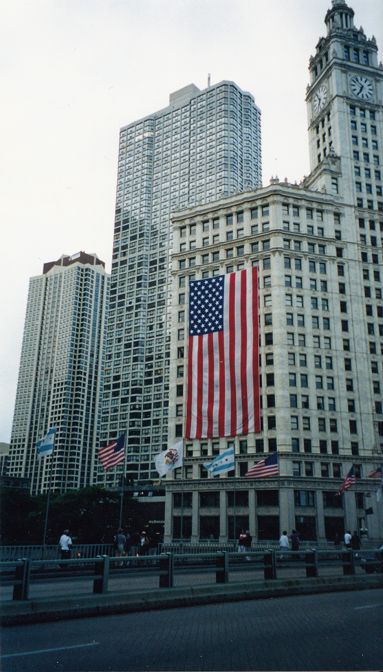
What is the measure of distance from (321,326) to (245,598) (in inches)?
2504

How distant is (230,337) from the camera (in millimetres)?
42031

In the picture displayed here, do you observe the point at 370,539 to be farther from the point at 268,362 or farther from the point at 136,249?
the point at 136,249

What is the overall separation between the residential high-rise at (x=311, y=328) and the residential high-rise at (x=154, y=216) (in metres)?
55.5

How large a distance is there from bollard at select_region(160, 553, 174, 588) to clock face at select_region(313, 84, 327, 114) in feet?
300

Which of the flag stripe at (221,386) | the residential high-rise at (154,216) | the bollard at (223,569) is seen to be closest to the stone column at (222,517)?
the flag stripe at (221,386)

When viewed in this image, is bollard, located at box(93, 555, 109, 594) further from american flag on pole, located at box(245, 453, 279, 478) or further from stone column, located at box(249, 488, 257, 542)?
stone column, located at box(249, 488, 257, 542)

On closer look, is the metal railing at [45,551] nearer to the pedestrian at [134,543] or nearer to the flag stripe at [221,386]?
the pedestrian at [134,543]

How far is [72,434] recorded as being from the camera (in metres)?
198

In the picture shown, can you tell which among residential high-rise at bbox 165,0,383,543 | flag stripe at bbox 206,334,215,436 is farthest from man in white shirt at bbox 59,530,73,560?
residential high-rise at bbox 165,0,383,543

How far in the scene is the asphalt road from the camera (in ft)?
28.0

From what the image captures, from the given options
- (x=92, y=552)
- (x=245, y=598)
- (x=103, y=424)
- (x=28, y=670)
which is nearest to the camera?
(x=28, y=670)

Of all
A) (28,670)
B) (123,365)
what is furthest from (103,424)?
(28,670)

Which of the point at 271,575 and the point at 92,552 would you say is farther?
the point at 92,552

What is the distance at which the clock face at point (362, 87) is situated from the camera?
89875 millimetres
